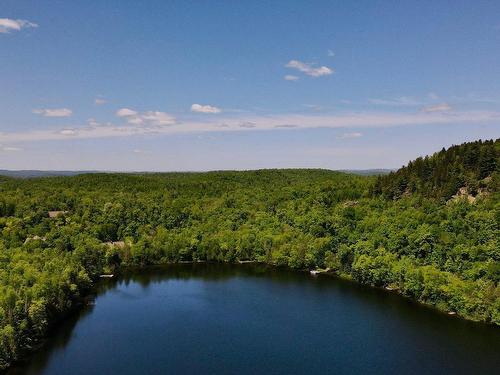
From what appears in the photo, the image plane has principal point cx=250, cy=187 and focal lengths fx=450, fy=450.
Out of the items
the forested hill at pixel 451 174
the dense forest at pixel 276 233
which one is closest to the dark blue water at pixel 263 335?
the dense forest at pixel 276 233

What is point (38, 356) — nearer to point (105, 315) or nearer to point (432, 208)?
point (105, 315)

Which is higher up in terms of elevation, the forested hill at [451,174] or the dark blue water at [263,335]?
the forested hill at [451,174]

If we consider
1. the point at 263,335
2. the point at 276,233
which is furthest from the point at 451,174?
the point at 263,335

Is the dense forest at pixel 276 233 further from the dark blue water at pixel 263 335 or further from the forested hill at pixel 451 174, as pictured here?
the dark blue water at pixel 263 335

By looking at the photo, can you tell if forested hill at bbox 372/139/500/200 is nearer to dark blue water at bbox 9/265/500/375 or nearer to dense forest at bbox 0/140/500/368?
dense forest at bbox 0/140/500/368

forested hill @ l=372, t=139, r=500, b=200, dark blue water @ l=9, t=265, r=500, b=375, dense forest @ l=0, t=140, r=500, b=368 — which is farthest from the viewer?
forested hill @ l=372, t=139, r=500, b=200

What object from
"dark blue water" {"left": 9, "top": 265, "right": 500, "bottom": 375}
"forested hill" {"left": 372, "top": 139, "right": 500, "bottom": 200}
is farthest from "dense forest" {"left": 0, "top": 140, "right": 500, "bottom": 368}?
"dark blue water" {"left": 9, "top": 265, "right": 500, "bottom": 375}
